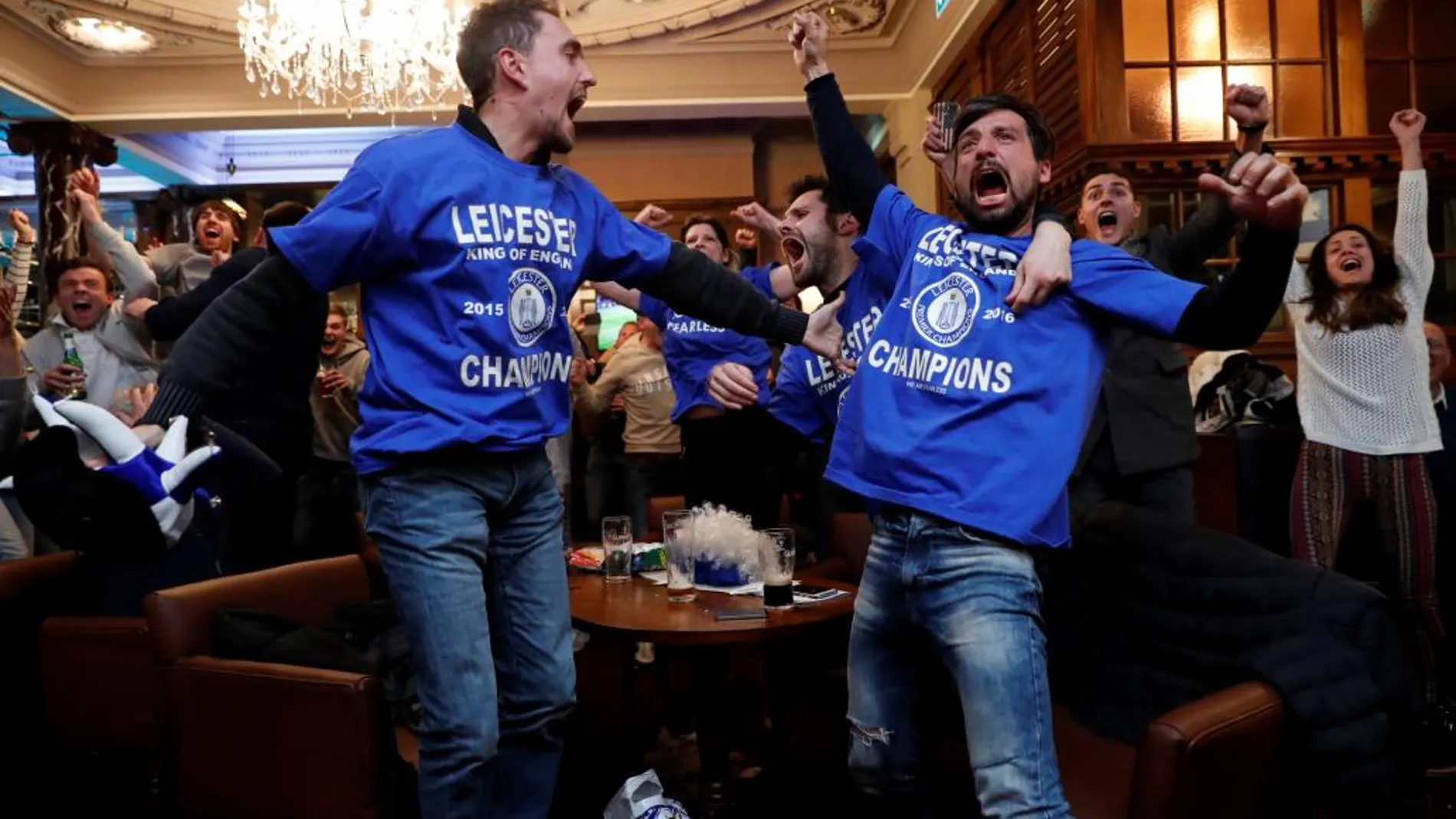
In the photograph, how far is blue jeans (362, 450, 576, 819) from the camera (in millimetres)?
1581

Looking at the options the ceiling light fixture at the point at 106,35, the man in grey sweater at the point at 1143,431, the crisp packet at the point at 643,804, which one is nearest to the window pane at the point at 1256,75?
the man in grey sweater at the point at 1143,431

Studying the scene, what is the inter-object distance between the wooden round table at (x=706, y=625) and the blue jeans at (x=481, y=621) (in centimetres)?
46

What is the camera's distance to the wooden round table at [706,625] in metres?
2.19

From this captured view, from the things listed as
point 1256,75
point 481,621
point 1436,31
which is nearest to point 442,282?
point 481,621

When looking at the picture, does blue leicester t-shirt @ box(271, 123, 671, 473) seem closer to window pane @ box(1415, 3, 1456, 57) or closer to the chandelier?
the chandelier

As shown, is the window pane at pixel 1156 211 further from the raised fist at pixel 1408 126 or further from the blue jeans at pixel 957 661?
the blue jeans at pixel 957 661

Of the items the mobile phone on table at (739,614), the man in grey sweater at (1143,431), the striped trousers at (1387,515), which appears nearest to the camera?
the mobile phone on table at (739,614)

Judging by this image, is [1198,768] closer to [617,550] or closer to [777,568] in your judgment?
[777,568]

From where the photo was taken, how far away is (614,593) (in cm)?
262

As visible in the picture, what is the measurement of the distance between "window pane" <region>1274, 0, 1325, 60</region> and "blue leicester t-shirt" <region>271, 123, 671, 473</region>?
4.49m

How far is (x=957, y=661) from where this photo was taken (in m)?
1.54

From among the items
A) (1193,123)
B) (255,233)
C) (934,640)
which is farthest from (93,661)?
(255,233)

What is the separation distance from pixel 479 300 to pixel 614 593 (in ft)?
3.90

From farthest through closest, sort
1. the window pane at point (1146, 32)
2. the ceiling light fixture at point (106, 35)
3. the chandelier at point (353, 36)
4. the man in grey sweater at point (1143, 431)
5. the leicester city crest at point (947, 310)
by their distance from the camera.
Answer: the ceiling light fixture at point (106, 35) → the chandelier at point (353, 36) → the window pane at point (1146, 32) → the man in grey sweater at point (1143, 431) → the leicester city crest at point (947, 310)
